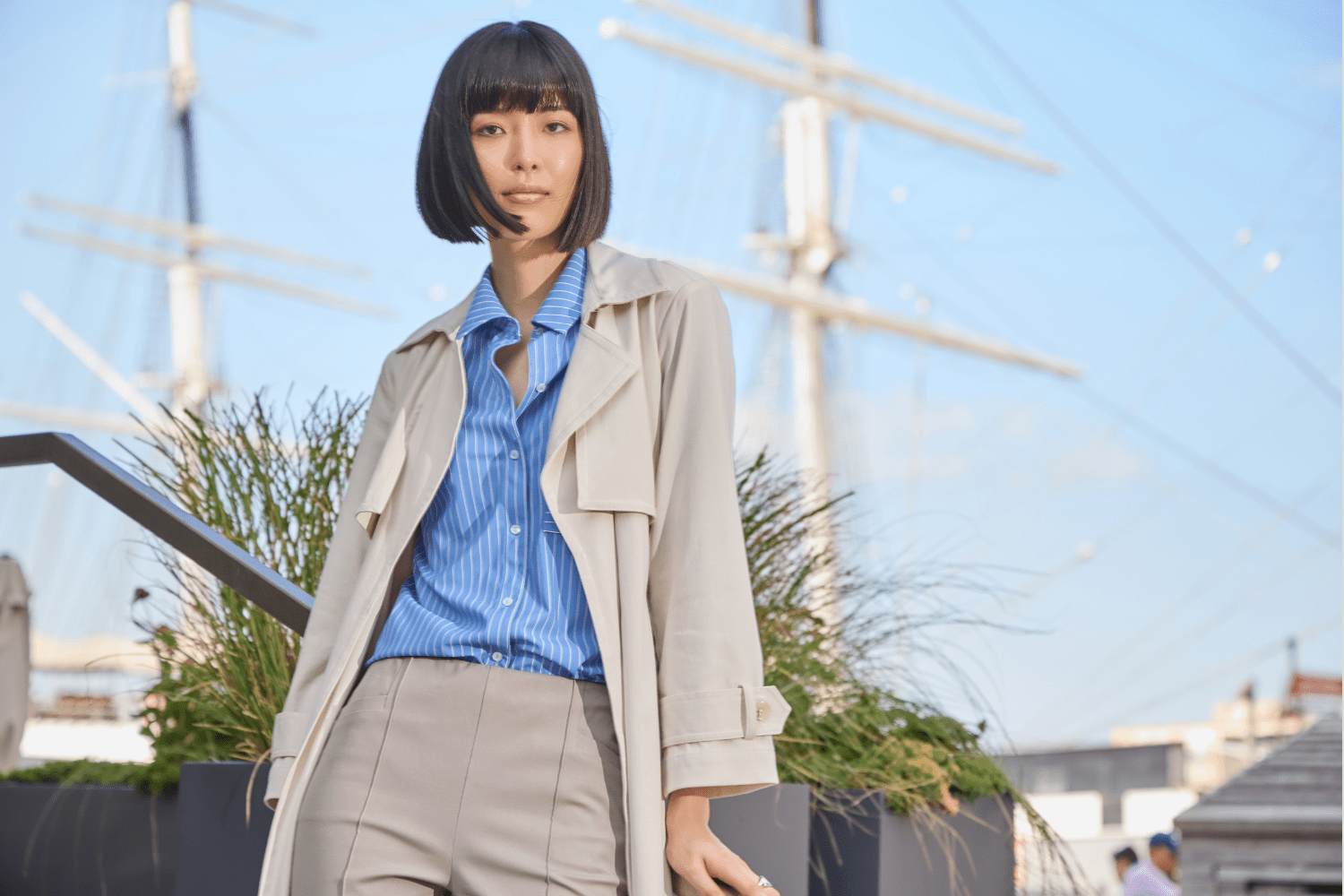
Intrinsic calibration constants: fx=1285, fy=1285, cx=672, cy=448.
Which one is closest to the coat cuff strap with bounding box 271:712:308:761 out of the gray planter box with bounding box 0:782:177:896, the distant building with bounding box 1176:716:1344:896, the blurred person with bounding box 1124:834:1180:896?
the gray planter box with bounding box 0:782:177:896

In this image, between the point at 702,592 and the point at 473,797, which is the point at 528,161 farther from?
the point at 473,797

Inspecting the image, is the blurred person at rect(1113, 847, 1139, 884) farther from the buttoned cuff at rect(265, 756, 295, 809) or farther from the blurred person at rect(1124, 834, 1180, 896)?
the buttoned cuff at rect(265, 756, 295, 809)

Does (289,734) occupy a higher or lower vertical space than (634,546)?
lower

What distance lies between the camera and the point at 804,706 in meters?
2.46

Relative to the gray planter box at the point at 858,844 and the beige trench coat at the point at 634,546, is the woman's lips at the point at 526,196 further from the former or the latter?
the gray planter box at the point at 858,844

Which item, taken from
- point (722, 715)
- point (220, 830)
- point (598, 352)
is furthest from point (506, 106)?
point (220, 830)

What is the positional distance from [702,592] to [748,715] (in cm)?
11

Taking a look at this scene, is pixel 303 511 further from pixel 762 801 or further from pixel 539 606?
pixel 539 606

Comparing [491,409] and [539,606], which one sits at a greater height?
[491,409]

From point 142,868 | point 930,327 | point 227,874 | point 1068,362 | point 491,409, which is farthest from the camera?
point 1068,362

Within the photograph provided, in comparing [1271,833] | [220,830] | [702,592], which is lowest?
[1271,833]

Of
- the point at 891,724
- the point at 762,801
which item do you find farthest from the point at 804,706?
the point at 762,801

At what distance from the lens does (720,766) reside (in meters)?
1.05

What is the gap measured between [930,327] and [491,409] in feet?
70.2
